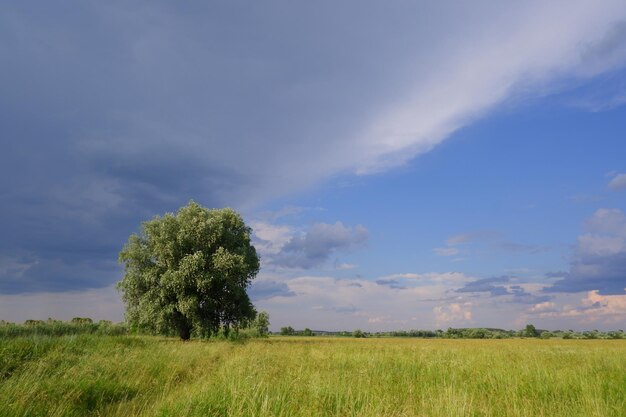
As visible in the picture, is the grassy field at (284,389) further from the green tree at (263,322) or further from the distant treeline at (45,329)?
the green tree at (263,322)

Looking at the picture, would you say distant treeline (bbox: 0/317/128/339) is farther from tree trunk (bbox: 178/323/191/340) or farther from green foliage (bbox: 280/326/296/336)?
green foliage (bbox: 280/326/296/336)

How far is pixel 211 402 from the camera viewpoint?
6.90 m

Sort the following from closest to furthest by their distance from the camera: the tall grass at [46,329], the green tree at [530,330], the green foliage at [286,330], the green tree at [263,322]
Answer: the tall grass at [46,329] < the green tree at [263,322] < the green tree at [530,330] < the green foliage at [286,330]

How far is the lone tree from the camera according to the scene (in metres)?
34.1

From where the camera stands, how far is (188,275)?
3381cm

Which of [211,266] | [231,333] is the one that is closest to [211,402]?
[211,266]

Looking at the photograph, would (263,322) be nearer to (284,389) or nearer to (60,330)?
(60,330)

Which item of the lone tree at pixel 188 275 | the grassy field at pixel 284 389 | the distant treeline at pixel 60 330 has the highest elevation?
the lone tree at pixel 188 275

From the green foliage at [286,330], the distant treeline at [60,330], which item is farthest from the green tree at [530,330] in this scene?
the distant treeline at [60,330]

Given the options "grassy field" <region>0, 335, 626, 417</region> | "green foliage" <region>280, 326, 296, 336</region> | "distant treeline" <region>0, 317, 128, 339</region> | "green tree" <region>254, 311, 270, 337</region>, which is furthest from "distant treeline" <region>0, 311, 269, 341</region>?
"green foliage" <region>280, 326, 296, 336</region>

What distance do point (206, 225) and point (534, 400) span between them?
1248 inches

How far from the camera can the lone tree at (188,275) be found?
3406 centimetres

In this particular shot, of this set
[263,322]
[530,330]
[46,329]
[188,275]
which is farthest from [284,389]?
[530,330]

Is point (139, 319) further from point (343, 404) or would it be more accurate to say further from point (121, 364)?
point (343, 404)
